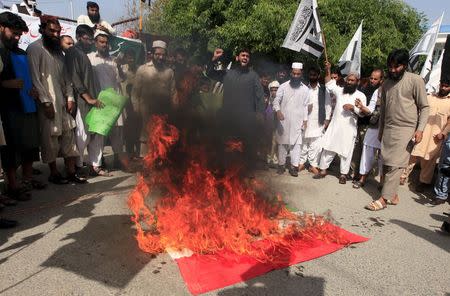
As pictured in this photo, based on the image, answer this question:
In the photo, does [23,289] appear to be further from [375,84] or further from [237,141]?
[375,84]

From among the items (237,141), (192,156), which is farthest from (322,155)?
(192,156)

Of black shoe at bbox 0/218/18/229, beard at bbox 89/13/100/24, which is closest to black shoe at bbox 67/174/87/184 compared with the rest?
black shoe at bbox 0/218/18/229

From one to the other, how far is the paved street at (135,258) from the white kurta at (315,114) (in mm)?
2574

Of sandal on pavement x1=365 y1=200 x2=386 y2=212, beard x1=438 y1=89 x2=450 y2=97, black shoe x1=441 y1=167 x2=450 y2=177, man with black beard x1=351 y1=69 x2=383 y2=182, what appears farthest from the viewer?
man with black beard x1=351 y1=69 x2=383 y2=182

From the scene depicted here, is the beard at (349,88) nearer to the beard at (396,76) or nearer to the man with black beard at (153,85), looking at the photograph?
the beard at (396,76)

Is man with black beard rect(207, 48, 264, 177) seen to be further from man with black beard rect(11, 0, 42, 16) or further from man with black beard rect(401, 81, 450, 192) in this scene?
man with black beard rect(11, 0, 42, 16)

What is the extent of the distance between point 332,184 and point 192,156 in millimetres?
3388

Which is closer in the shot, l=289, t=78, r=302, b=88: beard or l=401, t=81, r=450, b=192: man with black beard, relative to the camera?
l=401, t=81, r=450, b=192: man with black beard

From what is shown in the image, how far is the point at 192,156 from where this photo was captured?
16.1 ft

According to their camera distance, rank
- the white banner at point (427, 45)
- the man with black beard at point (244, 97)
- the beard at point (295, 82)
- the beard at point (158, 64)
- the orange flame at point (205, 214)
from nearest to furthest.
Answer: the orange flame at point (205, 214), the man with black beard at point (244, 97), the beard at point (158, 64), the beard at point (295, 82), the white banner at point (427, 45)

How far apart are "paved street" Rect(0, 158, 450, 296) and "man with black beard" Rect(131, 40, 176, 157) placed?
2.03 metres

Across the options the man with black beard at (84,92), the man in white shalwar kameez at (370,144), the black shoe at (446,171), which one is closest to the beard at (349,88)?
the man in white shalwar kameez at (370,144)

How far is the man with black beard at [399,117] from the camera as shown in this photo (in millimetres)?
5395

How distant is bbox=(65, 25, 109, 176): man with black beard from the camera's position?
18.5 ft
